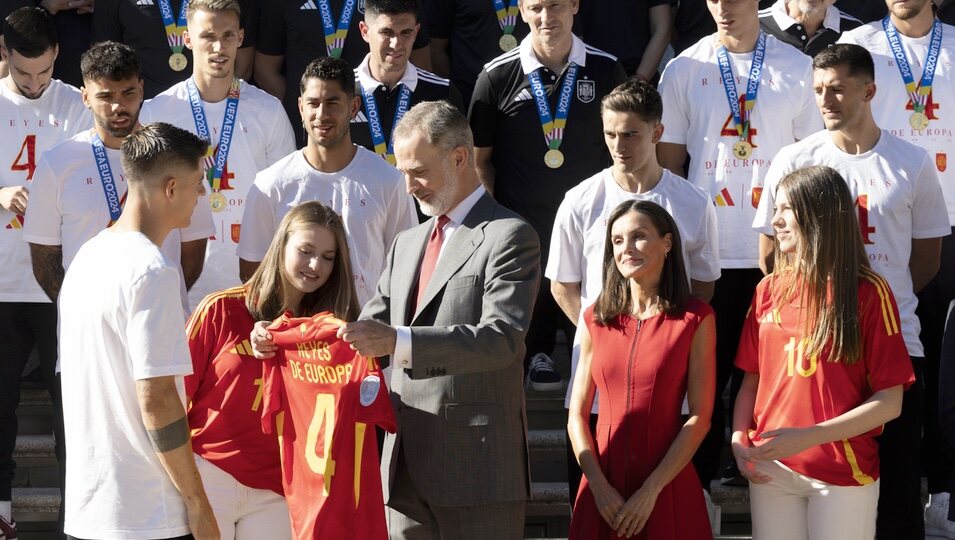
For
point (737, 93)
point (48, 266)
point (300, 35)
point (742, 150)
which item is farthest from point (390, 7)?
point (48, 266)

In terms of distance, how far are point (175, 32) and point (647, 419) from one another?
430 cm

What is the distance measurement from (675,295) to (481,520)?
1.21 metres

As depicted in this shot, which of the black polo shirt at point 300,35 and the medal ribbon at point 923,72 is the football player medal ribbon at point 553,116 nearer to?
the black polo shirt at point 300,35

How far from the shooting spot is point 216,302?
4.73m

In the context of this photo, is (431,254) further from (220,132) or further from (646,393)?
(220,132)

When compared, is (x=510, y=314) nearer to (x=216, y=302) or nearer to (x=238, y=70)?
(x=216, y=302)

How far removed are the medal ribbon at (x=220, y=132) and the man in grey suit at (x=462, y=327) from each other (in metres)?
2.39

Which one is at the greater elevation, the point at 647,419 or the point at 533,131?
the point at 533,131

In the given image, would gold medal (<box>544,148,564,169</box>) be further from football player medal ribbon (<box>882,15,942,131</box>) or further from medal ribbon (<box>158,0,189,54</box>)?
medal ribbon (<box>158,0,189,54</box>)

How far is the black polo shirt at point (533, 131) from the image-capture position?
23.0ft

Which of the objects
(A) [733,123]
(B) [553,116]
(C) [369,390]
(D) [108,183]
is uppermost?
(B) [553,116]

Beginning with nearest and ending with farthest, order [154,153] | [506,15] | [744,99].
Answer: [154,153] → [744,99] → [506,15]

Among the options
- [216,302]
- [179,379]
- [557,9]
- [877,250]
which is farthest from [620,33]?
[179,379]

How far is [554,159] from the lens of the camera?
7.01 m
